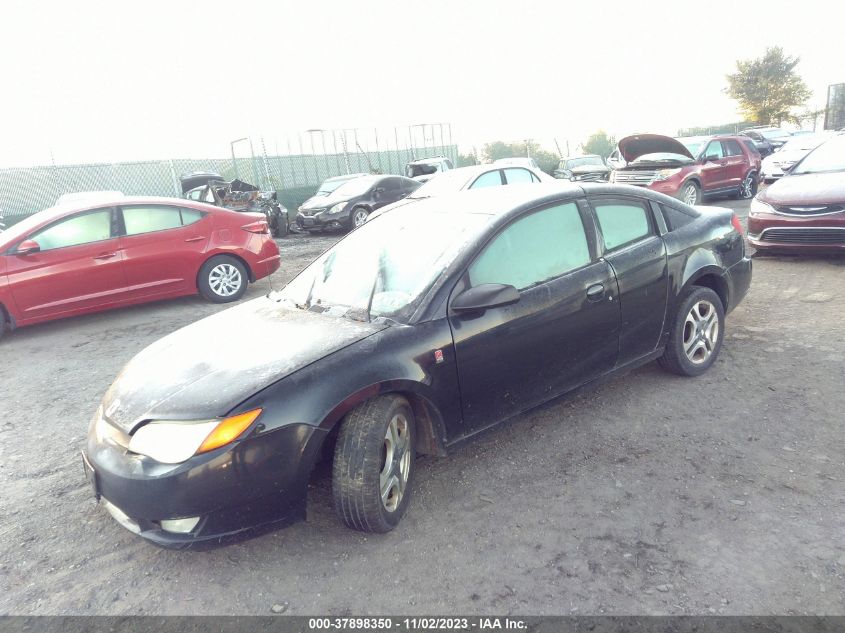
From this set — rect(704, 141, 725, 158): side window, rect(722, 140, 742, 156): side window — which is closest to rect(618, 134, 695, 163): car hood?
rect(704, 141, 725, 158): side window

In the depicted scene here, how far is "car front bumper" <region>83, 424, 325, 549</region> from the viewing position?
2.47 metres

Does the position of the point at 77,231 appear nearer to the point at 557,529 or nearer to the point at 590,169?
the point at 557,529

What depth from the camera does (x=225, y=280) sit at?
26.1ft

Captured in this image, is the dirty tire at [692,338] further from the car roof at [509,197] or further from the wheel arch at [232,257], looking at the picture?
the wheel arch at [232,257]

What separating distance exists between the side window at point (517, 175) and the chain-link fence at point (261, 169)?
11710mm

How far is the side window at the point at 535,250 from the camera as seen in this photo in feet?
10.9

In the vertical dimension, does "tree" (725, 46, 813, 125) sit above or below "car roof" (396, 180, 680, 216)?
above

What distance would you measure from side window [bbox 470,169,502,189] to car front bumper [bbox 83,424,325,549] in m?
8.58

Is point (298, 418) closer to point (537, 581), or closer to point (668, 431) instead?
point (537, 581)

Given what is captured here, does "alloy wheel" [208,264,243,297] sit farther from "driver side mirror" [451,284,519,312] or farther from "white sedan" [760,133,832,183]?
"white sedan" [760,133,832,183]

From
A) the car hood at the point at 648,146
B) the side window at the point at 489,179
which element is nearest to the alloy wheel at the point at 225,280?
the side window at the point at 489,179

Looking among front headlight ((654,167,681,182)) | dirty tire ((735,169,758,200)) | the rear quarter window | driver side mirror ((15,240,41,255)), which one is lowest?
dirty tire ((735,169,758,200))

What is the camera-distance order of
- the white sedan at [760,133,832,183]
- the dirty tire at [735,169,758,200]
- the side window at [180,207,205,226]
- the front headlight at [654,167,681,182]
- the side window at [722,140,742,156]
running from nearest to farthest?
the side window at [180,207,205,226], the front headlight at [654,167,681,182], the side window at [722,140,742,156], the dirty tire at [735,169,758,200], the white sedan at [760,133,832,183]

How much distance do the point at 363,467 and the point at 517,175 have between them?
9.25 meters
